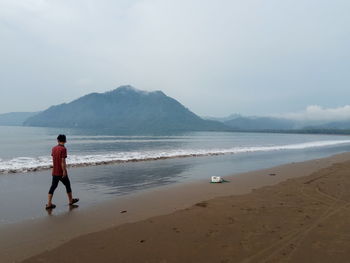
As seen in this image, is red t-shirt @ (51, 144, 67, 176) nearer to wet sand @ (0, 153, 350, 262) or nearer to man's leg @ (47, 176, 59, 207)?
man's leg @ (47, 176, 59, 207)

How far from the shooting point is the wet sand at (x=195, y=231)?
447cm

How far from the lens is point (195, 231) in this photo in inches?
219

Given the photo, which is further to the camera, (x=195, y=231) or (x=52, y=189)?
(x=52, y=189)

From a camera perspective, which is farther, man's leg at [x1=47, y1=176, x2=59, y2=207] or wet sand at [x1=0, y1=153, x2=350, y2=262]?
man's leg at [x1=47, y1=176, x2=59, y2=207]

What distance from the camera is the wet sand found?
4469 mm

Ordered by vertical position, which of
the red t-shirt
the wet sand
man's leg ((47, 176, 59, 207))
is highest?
the red t-shirt

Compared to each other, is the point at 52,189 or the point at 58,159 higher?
the point at 58,159

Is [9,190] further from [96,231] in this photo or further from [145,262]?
[145,262]

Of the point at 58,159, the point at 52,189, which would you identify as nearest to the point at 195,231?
the point at 52,189

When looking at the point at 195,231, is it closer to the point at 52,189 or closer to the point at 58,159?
the point at 52,189

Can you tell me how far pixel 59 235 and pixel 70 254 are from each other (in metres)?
1.23

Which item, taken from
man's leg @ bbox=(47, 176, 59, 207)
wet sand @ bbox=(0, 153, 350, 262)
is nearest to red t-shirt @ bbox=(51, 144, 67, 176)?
man's leg @ bbox=(47, 176, 59, 207)

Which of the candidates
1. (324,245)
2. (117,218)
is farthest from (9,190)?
(324,245)

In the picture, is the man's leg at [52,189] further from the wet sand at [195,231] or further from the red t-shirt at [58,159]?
the wet sand at [195,231]
